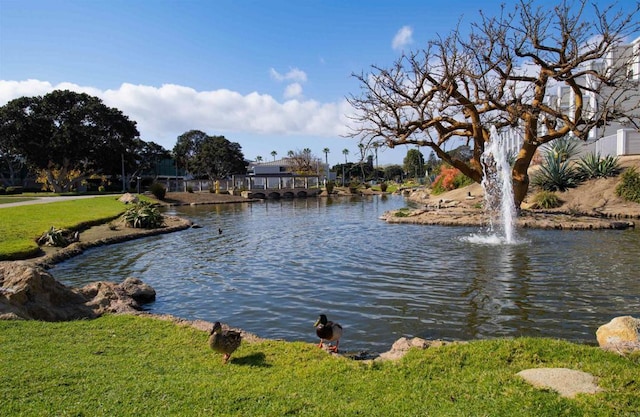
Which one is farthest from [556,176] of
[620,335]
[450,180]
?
[620,335]

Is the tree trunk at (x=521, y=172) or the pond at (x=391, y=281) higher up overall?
the tree trunk at (x=521, y=172)

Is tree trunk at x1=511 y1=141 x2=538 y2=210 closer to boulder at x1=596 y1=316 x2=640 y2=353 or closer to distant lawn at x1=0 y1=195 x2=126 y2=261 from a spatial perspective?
boulder at x1=596 y1=316 x2=640 y2=353

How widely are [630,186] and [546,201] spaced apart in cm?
442

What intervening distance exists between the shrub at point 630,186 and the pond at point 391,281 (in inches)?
331

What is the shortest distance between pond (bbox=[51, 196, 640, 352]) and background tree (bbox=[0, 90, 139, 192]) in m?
44.1

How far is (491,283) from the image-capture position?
37.7 ft

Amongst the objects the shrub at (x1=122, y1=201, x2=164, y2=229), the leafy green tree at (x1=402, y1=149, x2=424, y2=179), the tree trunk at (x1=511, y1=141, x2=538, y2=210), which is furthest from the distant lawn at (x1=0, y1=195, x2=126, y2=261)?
the leafy green tree at (x1=402, y1=149, x2=424, y2=179)

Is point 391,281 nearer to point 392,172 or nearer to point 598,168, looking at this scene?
point 598,168

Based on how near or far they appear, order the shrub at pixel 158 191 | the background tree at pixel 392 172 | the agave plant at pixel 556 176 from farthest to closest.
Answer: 1. the background tree at pixel 392 172
2. the shrub at pixel 158 191
3. the agave plant at pixel 556 176

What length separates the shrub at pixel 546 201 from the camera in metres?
27.8

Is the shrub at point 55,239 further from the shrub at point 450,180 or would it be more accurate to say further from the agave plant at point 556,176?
the shrub at point 450,180

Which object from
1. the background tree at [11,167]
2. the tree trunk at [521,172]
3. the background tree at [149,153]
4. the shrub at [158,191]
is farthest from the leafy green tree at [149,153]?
the tree trunk at [521,172]

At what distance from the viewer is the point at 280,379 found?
18.2 ft

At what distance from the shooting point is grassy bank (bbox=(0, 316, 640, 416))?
454cm
